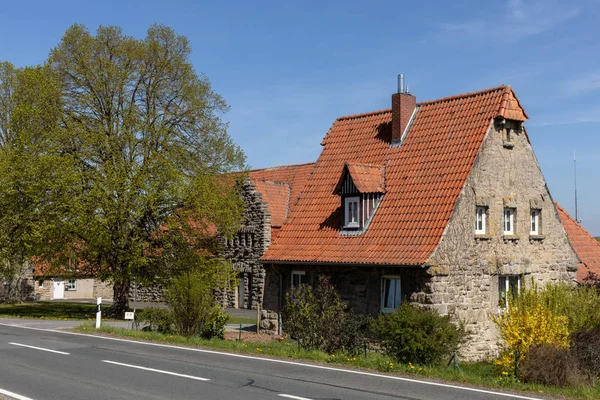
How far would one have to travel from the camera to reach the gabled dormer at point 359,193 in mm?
23656

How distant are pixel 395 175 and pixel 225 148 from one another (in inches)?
524

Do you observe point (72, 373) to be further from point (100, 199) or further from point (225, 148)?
point (225, 148)

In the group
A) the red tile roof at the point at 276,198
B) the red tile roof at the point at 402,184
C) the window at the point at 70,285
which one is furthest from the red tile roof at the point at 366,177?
the window at the point at 70,285

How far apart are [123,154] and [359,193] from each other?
45.8ft

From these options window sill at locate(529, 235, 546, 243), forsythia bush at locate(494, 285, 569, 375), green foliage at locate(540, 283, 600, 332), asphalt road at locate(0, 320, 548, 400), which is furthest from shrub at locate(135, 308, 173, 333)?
window sill at locate(529, 235, 546, 243)

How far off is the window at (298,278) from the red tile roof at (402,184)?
2.50 feet

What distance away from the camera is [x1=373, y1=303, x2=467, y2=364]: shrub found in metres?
15.8

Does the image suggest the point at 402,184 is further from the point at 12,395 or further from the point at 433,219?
the point at 12,395

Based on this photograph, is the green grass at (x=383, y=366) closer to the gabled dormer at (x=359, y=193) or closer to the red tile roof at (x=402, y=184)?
the red tile roof at (x=402, y=184)

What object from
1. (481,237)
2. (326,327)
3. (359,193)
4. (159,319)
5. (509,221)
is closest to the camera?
(326,327)

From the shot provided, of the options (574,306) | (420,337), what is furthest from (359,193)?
(420,337)

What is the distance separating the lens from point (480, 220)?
75.6 ft

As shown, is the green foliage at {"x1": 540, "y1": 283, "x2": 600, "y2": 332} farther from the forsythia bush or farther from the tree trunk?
the tree trunk

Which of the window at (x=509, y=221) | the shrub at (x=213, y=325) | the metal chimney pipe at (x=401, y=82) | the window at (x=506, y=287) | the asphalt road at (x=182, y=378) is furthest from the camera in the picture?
the metal chimney pipe at (x=401, y=82)
